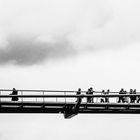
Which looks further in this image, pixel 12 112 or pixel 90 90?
pixel 90 90

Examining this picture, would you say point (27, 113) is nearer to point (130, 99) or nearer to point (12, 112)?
point (12, 112)

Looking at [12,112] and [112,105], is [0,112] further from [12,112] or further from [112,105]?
[112,105]

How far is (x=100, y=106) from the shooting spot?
67.4 feet

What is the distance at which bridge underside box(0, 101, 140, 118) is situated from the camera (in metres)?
19.9

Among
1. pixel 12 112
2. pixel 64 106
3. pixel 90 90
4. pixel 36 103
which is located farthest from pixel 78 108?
pixel 90 90

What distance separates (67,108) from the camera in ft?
66.4

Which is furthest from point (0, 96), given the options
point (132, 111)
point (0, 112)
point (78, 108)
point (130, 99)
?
point (130, 99)

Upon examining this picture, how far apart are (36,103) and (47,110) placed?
2.34 feet

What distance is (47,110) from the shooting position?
20.2 m

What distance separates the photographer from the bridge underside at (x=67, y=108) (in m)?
19.9
